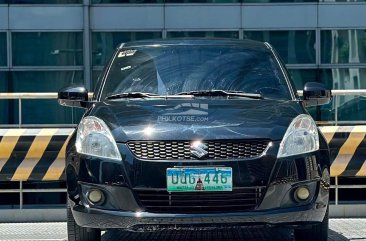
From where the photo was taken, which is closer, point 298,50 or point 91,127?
point 91,127

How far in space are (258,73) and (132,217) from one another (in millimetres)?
1905

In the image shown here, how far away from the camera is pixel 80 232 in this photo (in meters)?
5.39

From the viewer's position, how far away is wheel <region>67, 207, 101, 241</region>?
5389mm

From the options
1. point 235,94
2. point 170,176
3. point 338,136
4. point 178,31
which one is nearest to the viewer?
point 170,176

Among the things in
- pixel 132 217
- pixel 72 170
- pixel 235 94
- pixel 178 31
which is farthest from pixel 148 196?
pixel 178 31

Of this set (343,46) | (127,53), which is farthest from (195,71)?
(343,46)

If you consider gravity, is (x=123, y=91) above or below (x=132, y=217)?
above

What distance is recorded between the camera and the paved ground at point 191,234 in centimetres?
654

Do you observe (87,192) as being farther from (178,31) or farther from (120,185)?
(178,31)

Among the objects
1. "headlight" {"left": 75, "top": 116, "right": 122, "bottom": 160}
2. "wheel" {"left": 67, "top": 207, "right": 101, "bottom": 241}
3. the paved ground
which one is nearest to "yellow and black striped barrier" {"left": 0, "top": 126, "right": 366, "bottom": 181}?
the paved ground

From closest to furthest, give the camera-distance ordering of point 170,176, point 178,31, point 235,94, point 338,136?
point 170,176 < point 235,94 < point 338,136 < point 178,31

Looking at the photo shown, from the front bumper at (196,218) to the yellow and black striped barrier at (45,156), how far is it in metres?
2.63

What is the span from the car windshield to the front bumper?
1.24m

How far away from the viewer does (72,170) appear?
16.9 ft
